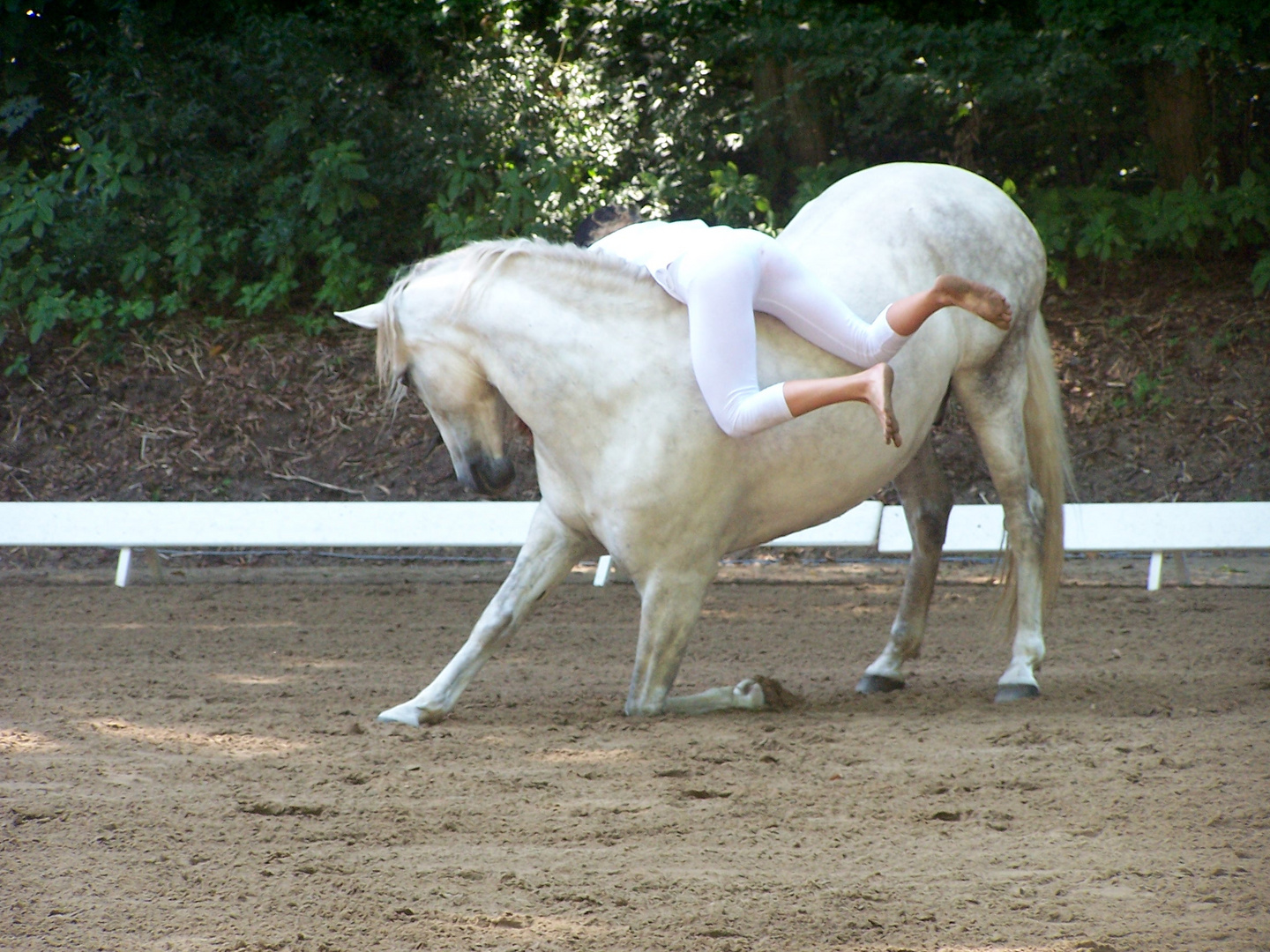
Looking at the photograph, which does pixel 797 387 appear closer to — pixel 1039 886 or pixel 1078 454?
pixel 1039 886

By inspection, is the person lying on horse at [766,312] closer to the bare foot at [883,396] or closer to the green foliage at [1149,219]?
the bare foot at [883,396]

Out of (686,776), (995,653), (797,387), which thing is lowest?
(995,653)

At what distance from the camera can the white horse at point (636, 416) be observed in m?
3.76

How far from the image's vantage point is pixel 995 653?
5336 millimetres

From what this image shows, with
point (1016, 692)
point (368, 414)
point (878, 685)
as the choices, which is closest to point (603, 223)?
point (878, 685)

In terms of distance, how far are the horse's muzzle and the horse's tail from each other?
1.88 m

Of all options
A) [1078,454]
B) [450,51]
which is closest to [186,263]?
[450,51]

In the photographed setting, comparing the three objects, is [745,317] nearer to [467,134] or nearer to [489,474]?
[489,474]

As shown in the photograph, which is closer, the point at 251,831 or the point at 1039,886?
the point at 1039,886

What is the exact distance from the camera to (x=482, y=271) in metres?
3.89

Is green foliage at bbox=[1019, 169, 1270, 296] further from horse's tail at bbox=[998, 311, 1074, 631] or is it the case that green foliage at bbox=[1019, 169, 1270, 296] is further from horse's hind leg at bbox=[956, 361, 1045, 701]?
horse's hind leg at bbox=[956, 361, 1045, 701]

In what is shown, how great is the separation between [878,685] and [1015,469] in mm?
882

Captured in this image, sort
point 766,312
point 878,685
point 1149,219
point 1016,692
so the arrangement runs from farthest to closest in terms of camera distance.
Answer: point 1149,219 < point 878,685 < point 1016,692 < point 766,312

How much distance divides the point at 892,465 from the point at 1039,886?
1.91 meters
